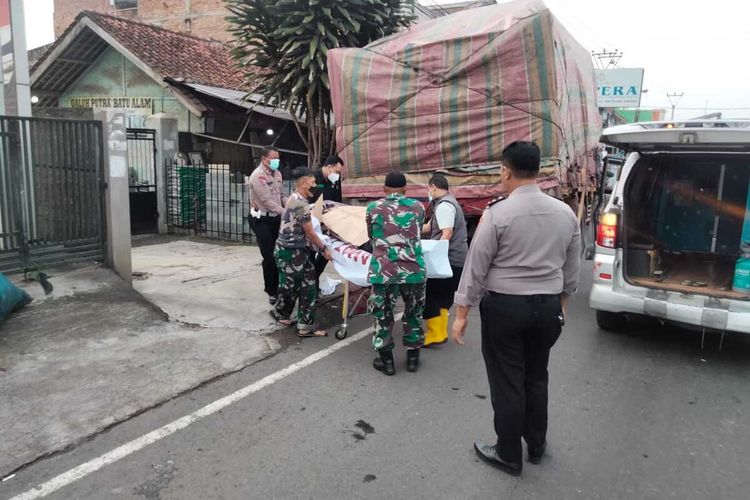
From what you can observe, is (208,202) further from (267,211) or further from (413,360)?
(413,360)

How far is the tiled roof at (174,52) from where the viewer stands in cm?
1428

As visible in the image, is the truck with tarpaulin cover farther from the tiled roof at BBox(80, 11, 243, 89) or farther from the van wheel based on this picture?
the tiled roof at BBox(80, 11, 243, 89)

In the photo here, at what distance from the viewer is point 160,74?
1360 centimetres

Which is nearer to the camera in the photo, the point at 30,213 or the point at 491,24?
the point at 30,213

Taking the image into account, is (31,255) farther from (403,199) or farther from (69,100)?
(69,100)

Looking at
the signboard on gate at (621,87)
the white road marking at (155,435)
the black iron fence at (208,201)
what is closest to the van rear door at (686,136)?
the white road marking at (155,435)

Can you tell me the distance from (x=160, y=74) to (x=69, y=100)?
487 centimetres

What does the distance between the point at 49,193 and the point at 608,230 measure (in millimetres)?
5817

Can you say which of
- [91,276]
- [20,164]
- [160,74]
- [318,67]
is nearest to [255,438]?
[91,276]

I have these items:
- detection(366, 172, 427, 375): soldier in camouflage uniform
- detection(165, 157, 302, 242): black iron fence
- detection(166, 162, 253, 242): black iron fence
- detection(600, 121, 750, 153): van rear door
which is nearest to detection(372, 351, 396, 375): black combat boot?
detection(366, 172, 427, 375): soldier in camouflage uniform

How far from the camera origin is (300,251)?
5410mm

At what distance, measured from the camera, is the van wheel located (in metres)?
5.67

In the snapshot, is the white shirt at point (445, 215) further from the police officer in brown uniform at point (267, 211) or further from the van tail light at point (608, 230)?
the police officer in brown uniform at point (267, 211)

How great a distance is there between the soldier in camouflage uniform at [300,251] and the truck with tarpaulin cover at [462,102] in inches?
81.9
